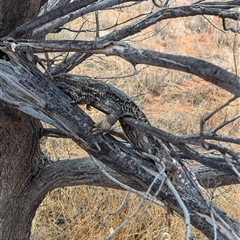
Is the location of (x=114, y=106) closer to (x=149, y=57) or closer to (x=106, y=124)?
(x=106, y=124)

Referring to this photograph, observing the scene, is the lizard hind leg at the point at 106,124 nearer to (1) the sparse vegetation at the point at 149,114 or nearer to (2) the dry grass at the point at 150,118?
(1) the sparse vegetation at the point at 149,114

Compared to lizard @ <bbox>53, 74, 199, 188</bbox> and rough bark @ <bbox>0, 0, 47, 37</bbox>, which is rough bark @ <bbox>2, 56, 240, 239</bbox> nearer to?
lizard @ <bbox>53, 74, 199, 188</bbox>

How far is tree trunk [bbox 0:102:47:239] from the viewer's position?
80.0 inches

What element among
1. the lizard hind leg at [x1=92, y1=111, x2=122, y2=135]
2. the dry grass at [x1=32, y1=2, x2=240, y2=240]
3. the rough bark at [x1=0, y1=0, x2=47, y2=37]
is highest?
the dry grass at [x1=32, y1=2, x2=240, y2=240]

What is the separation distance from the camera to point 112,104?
1830 millimetres

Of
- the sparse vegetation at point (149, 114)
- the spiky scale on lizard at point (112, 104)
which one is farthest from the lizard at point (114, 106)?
the sparse vegetation at point (149, 114)

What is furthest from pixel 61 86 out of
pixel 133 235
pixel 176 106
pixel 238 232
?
pixel 176 106

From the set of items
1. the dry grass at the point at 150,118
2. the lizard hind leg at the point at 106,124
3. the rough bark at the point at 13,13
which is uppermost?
the dry grass at the point at 150,118

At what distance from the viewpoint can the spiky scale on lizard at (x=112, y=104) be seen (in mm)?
1746

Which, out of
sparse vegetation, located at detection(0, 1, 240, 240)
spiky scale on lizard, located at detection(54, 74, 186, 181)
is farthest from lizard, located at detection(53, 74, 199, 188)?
sparse vegetation, located at detection(0, 1, 240, 240)

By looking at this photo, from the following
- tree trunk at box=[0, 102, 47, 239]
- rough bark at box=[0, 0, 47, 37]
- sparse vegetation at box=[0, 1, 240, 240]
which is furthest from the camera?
sparse vegetation at box=[0, 1, 240, 240]

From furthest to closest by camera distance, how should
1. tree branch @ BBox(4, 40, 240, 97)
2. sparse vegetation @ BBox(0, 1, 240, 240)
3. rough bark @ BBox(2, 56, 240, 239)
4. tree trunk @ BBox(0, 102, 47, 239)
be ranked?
1. sparse vegetation @ BBox(0, 1, 240, 240)
2. tree trunk @ BBox(0, 102, 47, 239)
3. rough bark @ BBox(2, 56, 240, 239)
4. tree branch @ BBox(4, 40, 240, 97)

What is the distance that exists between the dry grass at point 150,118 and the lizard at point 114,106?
23 centimetres

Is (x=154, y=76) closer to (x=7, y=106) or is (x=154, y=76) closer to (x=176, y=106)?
(x=176, y=106)
